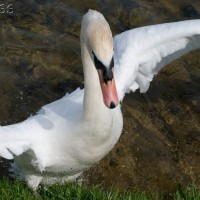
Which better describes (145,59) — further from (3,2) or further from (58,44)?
(3,2)

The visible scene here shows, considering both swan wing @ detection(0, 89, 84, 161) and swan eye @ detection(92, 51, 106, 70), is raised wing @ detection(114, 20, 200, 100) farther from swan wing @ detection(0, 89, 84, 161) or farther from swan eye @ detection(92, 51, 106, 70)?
swan eye @ detection(92, 51, 106, 70)

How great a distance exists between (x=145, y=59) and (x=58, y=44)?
2551 millimetres

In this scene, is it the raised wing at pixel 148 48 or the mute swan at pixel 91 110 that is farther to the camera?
the raised wing at pixel 148 48

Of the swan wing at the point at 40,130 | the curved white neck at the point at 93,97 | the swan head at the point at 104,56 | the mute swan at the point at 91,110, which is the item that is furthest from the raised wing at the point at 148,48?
the swan head at the point at 104,56

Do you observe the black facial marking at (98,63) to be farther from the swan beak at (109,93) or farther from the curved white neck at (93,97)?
the curved white neck at (93,97)

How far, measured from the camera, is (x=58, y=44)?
7.96 metres

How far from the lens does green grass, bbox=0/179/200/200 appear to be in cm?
489

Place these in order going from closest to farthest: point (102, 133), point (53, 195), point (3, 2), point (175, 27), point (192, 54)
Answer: point (102, 133) → point (53, 195) → point (175, 27) → point (192, 54) → point (3, 2)

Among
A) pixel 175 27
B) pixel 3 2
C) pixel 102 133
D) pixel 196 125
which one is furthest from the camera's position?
pixel 3 2

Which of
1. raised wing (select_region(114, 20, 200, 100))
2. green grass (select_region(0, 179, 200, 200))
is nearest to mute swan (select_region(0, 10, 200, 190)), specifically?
raised wing (select_region(114, 20, 200, 100))

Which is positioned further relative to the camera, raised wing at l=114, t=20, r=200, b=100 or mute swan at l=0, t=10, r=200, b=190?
raised wing at l=114, t=20, r=200, b=100

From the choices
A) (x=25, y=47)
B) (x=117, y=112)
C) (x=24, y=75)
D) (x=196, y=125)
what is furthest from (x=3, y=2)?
(x=117, y=112)

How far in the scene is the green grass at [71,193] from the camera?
16.0 feet

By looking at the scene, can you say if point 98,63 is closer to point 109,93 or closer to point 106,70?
point 106,70
